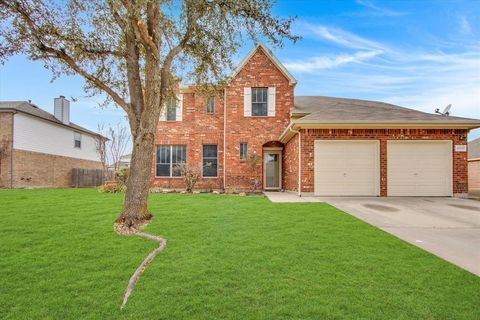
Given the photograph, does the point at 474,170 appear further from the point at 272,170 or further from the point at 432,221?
the point at 432,221

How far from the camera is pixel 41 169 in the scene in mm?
20469

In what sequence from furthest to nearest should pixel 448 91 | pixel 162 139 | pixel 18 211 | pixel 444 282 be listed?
1. pixel 162 139
2. pixel 448 91
3. pixel 18 211
4. pixel 444 282

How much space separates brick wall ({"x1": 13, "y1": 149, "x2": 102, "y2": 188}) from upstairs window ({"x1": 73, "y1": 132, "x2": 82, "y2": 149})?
1.35m

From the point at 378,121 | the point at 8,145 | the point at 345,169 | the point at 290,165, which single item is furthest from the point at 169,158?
the point at 378,121

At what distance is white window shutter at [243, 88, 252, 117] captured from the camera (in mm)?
15555

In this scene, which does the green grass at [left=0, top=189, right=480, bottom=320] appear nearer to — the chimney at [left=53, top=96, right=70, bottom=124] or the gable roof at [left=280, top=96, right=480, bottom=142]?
the gable roof at [left=280, top=96, right=480, bottom=142]

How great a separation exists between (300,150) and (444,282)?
790cm

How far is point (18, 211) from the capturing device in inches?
315

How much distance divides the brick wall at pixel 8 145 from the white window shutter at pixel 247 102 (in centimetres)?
1528

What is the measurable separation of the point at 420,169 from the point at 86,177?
24.1 m

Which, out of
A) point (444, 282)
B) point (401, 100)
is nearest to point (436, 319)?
point (444, 282)

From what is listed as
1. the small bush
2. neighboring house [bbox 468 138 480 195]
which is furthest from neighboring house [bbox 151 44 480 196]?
neighboring house [bbox 468 138 480 195]

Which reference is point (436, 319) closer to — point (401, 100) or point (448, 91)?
point (448, 91)

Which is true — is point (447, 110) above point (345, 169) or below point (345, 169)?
above
